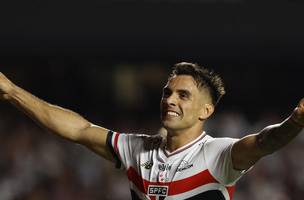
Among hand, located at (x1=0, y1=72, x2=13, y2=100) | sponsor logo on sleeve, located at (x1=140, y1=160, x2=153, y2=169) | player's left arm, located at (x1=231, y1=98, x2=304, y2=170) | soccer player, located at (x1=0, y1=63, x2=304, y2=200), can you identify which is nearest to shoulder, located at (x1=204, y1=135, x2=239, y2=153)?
soccer player, located at (x1=0, y1=63, x2=304, y2=200)

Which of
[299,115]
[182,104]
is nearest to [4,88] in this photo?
[182,104]

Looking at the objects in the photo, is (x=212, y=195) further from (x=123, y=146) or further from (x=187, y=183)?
(x=123, y=146)

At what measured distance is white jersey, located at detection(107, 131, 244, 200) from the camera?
460 centimetres

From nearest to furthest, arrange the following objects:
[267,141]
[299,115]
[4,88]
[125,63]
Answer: [299,115], [267,141], [4,88], [125,63]

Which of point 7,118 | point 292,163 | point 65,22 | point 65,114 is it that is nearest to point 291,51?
point 292,163

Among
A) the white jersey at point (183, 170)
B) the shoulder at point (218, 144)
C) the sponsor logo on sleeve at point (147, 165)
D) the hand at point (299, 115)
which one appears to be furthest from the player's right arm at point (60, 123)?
the hand at point (299, 115)

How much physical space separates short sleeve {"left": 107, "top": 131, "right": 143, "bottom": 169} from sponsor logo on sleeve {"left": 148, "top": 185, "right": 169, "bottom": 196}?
0.36 m

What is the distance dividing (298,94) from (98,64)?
292 cm

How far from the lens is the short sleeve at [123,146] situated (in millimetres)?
5082

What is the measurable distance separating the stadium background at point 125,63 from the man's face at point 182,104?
4653mm

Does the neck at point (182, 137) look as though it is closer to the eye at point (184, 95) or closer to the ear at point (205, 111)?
the ear at point (205, 111)

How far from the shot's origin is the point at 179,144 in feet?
16.1

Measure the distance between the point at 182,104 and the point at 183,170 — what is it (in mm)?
415

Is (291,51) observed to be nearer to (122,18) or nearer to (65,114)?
(122,18)
